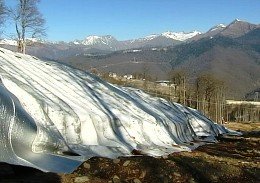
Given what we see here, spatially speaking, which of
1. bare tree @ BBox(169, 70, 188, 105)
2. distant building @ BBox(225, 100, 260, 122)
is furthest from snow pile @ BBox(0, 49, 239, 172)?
distant building @ BBox(225, 100, 260, 122)

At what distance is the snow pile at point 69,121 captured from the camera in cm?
1103

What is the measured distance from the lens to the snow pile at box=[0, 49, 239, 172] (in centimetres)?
1103

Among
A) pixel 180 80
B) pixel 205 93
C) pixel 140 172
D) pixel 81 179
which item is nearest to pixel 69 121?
pixel 140 172

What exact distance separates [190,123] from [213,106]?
55802mm

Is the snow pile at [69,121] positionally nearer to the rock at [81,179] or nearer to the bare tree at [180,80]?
the rock at [81,179]

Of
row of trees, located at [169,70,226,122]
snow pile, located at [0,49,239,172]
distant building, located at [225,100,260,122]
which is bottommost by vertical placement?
distant building, located at [225,100,260,122]

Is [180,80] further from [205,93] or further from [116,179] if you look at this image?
[116,179]

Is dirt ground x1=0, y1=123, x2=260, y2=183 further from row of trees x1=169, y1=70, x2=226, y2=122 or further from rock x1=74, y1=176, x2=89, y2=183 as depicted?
row of trees x1=169, y1=70, x2=226, y2=122

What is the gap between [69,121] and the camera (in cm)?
1407

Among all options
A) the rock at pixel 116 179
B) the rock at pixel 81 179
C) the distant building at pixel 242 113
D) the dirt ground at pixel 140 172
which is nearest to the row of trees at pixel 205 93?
the distant building at pixel 242 113

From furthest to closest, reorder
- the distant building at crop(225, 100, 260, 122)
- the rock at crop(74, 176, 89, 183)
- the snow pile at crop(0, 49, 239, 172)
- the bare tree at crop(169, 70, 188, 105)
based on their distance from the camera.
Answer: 1. the distant building at crop(225, 100, 260, 122)
2. the bare tree at crop(169, 70, 188, 105)
3. the snow pile at crop(0, 49, 239, 172)
4. the rock at crop(74, 176, 89, 183)

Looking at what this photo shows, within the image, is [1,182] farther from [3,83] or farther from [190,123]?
[190,123]

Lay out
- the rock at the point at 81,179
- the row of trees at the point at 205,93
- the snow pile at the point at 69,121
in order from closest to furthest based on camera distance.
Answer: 1. the rock at the point at 81,179
2. the snow pile at the point at 69,121
3. the row of trees at the point at 205,93

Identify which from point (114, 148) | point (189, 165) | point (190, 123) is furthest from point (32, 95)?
point (190, 123)
